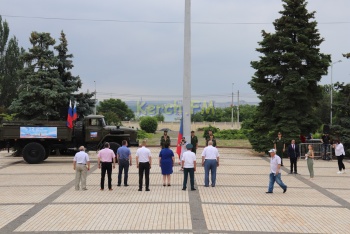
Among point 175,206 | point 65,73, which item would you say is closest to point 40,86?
point 65,73

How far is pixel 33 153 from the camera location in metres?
26.9

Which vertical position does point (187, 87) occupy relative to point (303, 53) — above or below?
below

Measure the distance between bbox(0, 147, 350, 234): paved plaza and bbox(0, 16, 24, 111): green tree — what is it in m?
36.3

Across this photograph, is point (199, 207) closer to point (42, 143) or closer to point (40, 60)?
point (42, 143)

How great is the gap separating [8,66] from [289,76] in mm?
34806

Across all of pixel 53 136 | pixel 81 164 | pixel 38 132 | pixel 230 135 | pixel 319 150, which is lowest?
pixel 319 150

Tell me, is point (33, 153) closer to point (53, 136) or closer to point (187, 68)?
point (53, 136)

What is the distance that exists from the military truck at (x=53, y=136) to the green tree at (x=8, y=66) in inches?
1155

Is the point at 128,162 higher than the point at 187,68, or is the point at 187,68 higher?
the point at 187,68

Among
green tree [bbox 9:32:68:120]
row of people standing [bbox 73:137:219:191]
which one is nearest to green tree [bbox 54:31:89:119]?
green tree [bbox 9:32:68:120]

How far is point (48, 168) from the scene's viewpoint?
24.4 m

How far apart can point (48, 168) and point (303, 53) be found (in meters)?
17.6

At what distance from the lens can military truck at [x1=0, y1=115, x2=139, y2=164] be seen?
26.8 m

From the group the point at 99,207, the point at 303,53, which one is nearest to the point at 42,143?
the point at 99,207
